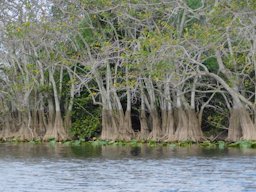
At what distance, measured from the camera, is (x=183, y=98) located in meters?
32.9

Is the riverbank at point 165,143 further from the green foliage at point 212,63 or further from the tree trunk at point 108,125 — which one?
the green foliage at point 212,63

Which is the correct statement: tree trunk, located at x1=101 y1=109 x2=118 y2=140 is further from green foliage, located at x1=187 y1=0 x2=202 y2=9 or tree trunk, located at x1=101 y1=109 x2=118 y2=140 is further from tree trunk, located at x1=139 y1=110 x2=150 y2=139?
green foliage, located at x1=187 y1=0 x2=202 y2=9

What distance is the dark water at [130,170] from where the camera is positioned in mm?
17656

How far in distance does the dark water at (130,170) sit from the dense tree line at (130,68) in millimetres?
3572

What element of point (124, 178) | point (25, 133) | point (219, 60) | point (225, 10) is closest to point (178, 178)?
point (124, 178)

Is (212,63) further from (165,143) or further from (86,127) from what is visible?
(86,127)

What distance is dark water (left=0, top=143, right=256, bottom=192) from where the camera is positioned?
17.7 meters

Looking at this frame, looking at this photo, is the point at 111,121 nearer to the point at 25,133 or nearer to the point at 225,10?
the point at 25,133

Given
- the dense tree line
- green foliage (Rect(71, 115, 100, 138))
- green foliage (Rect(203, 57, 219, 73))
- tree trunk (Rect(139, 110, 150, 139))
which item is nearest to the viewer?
the dense tree line

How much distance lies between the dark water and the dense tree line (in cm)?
357

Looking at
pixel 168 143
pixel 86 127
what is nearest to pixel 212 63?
pixel 168 143

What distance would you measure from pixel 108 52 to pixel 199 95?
543 cm

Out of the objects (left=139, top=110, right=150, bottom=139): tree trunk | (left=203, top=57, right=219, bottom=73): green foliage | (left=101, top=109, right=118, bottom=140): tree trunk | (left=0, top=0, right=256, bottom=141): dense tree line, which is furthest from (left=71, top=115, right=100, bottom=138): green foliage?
(left=203, top=57, right=219, bottom=73): green foliage

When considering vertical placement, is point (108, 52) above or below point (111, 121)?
above
